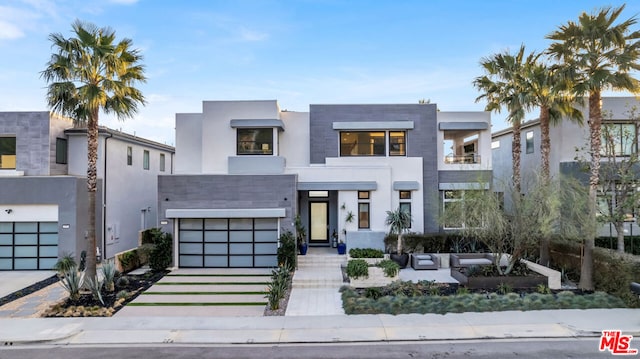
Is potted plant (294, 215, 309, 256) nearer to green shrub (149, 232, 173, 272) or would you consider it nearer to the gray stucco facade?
the gray stucco facade

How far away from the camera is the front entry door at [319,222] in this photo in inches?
848

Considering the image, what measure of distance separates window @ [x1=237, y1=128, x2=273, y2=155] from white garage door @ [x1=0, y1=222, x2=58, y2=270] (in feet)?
32.0

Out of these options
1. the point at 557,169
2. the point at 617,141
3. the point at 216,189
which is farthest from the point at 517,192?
the point at 216,189

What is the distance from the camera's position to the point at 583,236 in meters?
13.6

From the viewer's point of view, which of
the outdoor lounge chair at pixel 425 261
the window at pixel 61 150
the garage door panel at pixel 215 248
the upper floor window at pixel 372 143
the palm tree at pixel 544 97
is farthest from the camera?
the upper floor window at pixel 372 143

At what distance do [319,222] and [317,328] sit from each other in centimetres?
1119

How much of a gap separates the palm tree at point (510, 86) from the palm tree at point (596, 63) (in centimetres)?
243

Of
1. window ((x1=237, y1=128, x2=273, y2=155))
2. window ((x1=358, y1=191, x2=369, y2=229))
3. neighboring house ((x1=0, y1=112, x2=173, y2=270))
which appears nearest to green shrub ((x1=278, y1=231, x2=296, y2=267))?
window ((x1=358, y1=191, x2=369, y2=229))


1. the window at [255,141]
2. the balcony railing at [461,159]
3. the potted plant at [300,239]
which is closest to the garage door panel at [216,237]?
the potted plant at [300,239]

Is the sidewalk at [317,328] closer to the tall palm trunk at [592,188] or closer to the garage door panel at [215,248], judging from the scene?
the tall palm trunk at [592,188]

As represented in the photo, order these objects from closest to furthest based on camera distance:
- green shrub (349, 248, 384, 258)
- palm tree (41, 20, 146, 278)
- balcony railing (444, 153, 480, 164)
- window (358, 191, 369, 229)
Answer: palm tree (41, 20, 146, 278), green shrub (349, 248, 384, 258), window (358, 191, 369, 229), balcony railing (444, 153, 480, 164)

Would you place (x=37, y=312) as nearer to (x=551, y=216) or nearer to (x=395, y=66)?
(x=551, y=216)

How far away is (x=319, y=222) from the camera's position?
2156 cm

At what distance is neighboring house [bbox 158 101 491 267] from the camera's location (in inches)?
716
